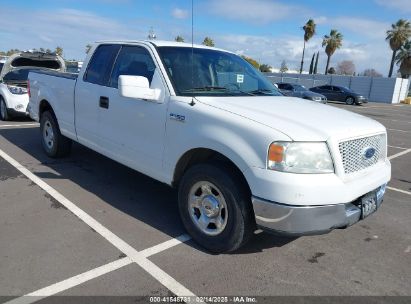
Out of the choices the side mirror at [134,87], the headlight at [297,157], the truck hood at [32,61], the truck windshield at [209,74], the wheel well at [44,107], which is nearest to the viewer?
the headlight at [297,157]

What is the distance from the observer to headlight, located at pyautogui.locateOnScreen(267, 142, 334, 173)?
3.04 m

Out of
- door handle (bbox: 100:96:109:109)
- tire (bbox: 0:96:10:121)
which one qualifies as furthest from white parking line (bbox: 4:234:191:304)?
tire (bbox: 0:96:10:121)

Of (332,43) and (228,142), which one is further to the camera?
(332,43)

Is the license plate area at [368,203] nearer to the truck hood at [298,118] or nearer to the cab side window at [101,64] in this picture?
the truck hood at [298,118]

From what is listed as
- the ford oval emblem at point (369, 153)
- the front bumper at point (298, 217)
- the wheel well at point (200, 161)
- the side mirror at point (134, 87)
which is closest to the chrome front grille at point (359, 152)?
the ford oval emblem at point (369, 153)

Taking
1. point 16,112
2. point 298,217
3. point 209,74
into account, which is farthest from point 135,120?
point 16,112

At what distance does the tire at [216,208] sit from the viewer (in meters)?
3.33

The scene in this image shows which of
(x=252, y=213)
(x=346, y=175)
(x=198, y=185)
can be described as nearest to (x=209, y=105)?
(x=198, y=185)

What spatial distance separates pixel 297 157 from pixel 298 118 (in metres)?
0.51

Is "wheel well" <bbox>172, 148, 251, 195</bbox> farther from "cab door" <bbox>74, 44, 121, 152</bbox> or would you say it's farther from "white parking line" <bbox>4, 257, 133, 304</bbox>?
"cab door" <bbox>74, 44, 121, 152</bbox>

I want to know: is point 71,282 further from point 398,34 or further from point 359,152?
point 398,34

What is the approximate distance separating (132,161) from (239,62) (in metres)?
1.90

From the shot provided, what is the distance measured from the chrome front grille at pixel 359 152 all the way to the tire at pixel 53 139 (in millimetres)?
4733

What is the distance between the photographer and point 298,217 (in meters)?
3.04
